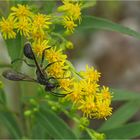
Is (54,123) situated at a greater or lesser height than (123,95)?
lesser

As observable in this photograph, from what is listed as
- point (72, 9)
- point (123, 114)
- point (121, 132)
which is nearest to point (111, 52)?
point (123, 114)

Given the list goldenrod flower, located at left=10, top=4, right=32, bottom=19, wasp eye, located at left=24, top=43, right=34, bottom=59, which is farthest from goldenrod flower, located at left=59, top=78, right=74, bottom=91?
goldenrod flower, located at left=10, top=4, right=32, bottom=19

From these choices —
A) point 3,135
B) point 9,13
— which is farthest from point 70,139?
point 3,135

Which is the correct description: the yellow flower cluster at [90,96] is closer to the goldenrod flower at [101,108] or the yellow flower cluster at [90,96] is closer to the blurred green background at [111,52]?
the goldenrod flower at [101,108]

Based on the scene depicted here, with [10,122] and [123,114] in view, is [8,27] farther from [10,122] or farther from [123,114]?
[123,114]

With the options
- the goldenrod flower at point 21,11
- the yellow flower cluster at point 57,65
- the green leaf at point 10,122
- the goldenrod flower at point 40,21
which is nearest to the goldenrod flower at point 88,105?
the yellow flower cluster at point 57,65

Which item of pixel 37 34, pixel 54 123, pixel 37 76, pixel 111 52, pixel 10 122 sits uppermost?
pixel 37 34

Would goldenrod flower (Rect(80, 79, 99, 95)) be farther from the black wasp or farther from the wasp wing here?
the wasp wing
